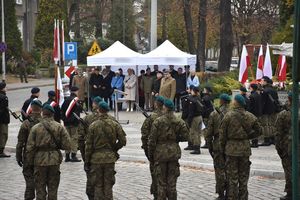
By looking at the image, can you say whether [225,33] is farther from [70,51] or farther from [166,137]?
[166,137]

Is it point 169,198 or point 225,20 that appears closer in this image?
point 169,198

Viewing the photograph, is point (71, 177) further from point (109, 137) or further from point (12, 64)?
point (12, 64)

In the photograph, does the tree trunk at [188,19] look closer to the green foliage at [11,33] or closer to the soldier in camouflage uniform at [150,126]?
the green foliage at [11,33]

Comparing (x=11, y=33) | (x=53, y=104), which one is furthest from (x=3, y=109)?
(x=11, y=33)

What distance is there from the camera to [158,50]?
27.3 m

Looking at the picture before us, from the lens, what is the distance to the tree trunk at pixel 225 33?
3434cm

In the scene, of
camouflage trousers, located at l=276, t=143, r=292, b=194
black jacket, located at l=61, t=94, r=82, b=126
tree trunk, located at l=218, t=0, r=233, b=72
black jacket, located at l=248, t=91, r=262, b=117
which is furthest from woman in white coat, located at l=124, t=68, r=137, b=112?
camouflage trousers, located at l=276, t=143, r=292, b=194

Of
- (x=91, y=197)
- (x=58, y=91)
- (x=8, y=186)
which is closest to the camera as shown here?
(x=91, y=197)

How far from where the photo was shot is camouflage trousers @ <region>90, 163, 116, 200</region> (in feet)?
32.4

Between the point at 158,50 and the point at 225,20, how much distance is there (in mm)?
8286

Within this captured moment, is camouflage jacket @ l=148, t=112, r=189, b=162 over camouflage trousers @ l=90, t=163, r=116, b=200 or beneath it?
over

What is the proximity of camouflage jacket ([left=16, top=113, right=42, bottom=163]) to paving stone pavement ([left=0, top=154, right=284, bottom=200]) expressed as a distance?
1429mm

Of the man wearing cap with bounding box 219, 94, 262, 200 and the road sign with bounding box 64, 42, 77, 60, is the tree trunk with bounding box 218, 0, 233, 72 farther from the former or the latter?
the man wearing cap with bounding box 219, 94, 262, 200

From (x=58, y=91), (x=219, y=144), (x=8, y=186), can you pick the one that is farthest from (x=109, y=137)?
(x=58, y=91)
